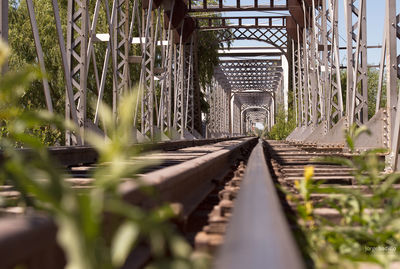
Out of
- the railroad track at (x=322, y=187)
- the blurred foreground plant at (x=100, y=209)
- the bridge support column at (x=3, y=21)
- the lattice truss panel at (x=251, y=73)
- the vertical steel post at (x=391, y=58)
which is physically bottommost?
the railroad track at (x=322, y=187)

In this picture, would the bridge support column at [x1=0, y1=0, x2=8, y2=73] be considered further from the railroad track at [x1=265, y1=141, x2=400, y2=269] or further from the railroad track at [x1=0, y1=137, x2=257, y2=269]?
the railroad track at [x1=265, y1=141, x2=400, y2=269]

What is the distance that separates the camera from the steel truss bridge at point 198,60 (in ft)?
23.8

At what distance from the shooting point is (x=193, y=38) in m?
28.4

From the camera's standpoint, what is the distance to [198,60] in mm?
31750

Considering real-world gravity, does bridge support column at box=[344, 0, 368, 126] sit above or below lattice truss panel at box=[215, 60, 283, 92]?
below

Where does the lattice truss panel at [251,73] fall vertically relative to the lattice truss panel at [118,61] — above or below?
above

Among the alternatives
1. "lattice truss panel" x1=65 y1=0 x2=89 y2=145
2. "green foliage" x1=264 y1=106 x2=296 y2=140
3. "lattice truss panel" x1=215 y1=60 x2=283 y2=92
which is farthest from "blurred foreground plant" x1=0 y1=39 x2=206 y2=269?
"lattice truss panel" x1=215 y1=60 x2=283 y2=92

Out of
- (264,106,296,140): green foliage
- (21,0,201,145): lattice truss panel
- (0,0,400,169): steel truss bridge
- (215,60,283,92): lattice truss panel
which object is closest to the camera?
(0,0,400,169): steel truss bridge

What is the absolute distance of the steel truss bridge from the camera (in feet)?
23.8

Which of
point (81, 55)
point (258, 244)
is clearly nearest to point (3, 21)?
point (81, 55)

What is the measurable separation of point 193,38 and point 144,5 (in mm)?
11330

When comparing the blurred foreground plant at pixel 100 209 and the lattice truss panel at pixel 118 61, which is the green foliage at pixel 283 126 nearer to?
the lattice truss panel at pixel 118 61

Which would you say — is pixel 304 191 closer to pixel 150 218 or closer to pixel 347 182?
pixel 150 218

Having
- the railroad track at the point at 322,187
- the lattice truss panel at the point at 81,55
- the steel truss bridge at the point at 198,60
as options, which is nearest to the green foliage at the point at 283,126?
the steel truss bridge at the point at 198,60
